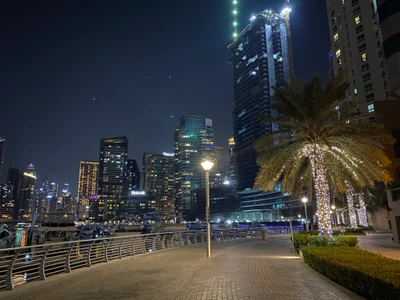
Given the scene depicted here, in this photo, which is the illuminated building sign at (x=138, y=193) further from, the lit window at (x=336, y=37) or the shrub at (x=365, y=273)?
the shrub at (x=365, y=273)

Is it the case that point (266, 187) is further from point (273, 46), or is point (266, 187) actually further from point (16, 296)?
point (273, 46)

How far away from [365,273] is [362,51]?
8490 cm

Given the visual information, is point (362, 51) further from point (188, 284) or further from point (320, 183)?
point (188, 284)

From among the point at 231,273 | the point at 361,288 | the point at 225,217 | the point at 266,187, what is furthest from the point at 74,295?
the point at 225,217

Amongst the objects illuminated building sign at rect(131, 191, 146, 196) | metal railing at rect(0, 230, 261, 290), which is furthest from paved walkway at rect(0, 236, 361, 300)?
illuminated building sign at rect(131, 191, 146, 196)

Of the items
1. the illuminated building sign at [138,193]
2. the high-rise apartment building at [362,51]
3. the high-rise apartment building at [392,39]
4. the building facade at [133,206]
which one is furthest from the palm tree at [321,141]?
the building facade at [133,206]

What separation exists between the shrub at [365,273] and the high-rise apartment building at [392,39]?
59.5ft

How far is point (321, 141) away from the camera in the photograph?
712 inches

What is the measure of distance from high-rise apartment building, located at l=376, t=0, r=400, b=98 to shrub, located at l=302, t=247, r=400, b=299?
713 inches

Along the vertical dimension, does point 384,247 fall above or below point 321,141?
below

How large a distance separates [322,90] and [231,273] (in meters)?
11.7

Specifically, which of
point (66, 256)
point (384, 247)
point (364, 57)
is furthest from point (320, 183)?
point (364, 57)

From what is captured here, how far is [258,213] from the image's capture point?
545 feet

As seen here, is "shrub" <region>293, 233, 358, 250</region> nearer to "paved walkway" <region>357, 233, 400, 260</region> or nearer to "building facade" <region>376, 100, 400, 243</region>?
"paved walkway" <region>357, 233, 400, 260</region>
